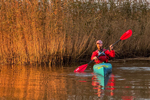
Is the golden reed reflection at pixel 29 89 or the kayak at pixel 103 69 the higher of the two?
the golden reed reflection at pixel 29 89

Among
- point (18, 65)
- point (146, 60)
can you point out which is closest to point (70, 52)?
point (18, 65)

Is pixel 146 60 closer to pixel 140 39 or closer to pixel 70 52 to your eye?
pixel 140 39

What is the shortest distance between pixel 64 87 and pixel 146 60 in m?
8.46

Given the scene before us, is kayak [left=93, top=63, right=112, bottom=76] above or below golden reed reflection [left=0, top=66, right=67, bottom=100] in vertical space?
below

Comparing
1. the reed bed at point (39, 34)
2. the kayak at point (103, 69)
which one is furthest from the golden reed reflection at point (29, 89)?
the reed bed at point (39, 34)

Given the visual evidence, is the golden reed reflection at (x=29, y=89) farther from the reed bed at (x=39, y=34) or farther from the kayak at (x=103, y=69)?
the reed bed at (x=39, y=34)

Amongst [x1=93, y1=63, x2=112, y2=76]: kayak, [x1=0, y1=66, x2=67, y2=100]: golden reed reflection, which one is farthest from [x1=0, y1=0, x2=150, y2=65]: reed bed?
[x1=0, y1=66, x2=67, y2=100]: golden reed reflection

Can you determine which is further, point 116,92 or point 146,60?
point 146,60

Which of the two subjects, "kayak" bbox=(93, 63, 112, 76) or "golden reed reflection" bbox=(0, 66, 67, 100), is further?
"kayak" bbox=(93, 63, 112, 76)

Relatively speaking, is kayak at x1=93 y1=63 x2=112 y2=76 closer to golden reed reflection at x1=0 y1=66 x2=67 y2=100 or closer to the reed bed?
golden reed reflection at x1=0 y1=66 x2=67 y2=100

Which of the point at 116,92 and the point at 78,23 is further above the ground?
the point at 78,23

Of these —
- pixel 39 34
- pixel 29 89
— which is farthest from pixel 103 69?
pixel 39 34

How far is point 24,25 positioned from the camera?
12.7 metres

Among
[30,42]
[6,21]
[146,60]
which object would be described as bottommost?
[146,60]
